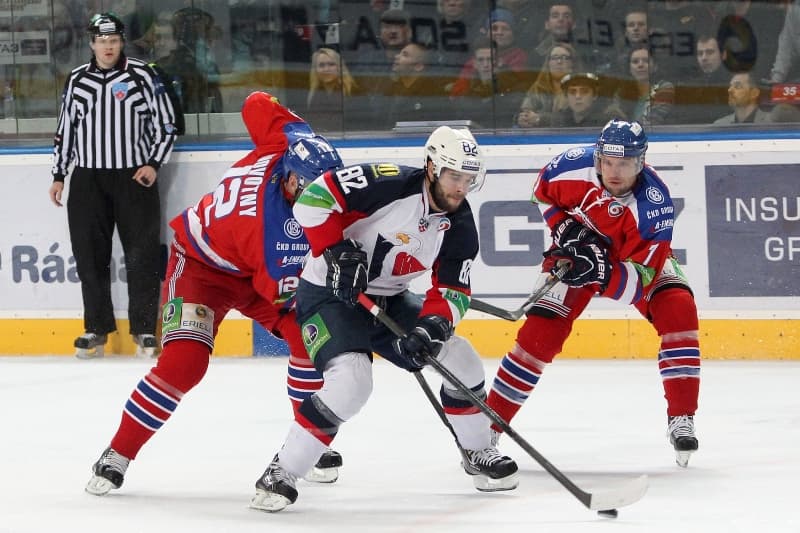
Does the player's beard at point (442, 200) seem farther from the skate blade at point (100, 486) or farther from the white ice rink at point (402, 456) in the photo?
the skate blade at point (100, 486)

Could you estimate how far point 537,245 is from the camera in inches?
253

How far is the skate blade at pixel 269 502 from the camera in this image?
3691 mm

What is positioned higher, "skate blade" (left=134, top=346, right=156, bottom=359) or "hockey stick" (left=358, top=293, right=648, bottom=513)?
"hockey stick" (left=358, top=293, right=648, bottom=513)

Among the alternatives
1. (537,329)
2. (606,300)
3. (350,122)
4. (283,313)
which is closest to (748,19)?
(606,300)

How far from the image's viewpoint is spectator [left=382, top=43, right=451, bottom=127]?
665 cm

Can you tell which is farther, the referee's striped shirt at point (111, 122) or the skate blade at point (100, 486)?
the referee's striped shirt at point (111, 122)

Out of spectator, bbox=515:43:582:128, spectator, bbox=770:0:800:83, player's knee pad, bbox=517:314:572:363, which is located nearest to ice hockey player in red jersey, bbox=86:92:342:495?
player's knee pad, bbox=517:314:572:363

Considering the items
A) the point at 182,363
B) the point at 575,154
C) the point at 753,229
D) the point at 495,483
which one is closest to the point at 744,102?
the point at 753,229

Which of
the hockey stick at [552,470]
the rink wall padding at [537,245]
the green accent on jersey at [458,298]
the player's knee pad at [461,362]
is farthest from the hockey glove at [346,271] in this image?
the rink wall padding at [537,245]

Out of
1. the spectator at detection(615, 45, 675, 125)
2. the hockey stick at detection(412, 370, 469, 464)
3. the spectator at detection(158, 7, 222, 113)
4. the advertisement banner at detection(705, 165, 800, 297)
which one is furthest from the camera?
the spectator at detection(158, 7, 222, 113)

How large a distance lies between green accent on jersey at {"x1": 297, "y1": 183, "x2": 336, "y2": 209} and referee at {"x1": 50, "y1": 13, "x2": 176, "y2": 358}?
3079mm

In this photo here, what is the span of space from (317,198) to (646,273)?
1.19 metres

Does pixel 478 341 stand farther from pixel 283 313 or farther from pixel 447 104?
pixel 283 313

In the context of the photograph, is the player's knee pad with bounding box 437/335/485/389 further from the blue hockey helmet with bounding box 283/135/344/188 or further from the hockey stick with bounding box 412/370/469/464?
the blue hockey helmet with bounding box 283/135/344/188
